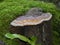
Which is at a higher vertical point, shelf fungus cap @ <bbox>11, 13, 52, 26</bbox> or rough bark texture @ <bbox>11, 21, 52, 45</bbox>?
shelf fungus cap @ <bbox>11, 13, 52, 26</bbox>

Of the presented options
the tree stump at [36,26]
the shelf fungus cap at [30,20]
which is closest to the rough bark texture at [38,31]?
the tree stump at [36,26]

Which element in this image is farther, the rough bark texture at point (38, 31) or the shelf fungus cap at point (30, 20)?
the rough bark texture at point (38, 31)

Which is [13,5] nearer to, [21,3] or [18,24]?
[21,3]

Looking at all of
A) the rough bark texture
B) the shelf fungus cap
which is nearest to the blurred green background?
the rough bark texture

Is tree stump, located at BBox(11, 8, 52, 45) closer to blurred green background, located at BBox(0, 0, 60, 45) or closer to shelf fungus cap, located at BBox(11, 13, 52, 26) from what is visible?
shelf fungus cap, located at BBox(11, 13, 52, 26)

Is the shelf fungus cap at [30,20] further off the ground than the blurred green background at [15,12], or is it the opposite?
the shelf fungus cap at [30,20]

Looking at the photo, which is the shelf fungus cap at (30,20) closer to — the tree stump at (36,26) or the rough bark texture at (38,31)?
the tree stump at (36,26)

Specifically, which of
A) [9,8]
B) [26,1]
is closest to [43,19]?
[9,8]

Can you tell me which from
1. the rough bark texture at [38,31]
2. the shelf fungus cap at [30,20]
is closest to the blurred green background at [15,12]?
the rough bark texture at [38,31]

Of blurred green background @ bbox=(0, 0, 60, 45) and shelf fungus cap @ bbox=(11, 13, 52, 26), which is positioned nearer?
shelf fungus cap @ bbox=(11, 13, 52, 26)
